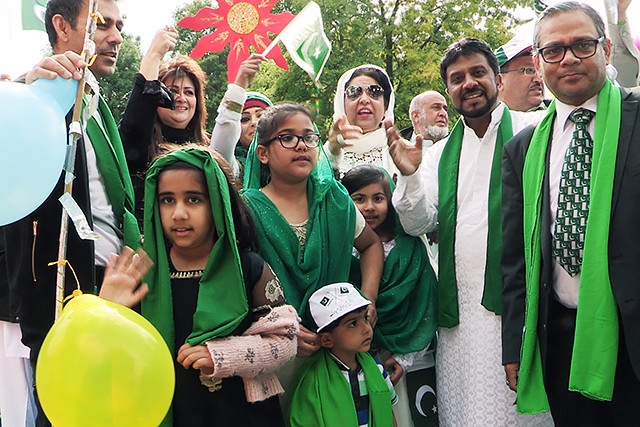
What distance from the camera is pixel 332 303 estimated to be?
10.9 feet

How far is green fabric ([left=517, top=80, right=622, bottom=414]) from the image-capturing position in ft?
9.14

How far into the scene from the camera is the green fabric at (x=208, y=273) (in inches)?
112

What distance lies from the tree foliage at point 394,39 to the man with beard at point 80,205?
1170 cm

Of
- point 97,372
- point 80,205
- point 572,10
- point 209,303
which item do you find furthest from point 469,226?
point 97,372

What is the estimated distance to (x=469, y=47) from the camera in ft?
12.0

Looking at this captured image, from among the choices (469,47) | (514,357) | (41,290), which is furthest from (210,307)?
(469,47)

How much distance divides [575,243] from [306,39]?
211cm

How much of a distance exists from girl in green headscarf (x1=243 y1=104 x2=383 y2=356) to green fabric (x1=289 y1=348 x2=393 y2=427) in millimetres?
107

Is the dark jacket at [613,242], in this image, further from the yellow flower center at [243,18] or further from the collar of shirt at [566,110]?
the yellow flower center at [243,18]

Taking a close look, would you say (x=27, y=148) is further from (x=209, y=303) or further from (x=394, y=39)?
(x=394, y=39)

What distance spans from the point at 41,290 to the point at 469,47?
2275 mm

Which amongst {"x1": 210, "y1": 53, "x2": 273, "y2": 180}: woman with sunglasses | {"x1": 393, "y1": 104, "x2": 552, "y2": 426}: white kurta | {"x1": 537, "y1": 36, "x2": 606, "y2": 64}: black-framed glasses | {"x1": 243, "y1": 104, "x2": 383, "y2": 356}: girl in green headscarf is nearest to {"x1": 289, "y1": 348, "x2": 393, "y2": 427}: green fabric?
{"x1": 243, "y1": 104, "x2": 383, "y2": 356}: girl in green headscarf

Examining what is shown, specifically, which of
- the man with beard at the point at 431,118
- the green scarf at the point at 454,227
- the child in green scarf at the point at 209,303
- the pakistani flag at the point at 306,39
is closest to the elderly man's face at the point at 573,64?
the green scarf at the point at 454,227

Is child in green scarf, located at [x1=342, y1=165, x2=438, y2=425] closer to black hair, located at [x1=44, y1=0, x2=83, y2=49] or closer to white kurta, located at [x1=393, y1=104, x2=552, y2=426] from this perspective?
white kurta, located at [x1=393, y1=104, x2=552, y2=426]
